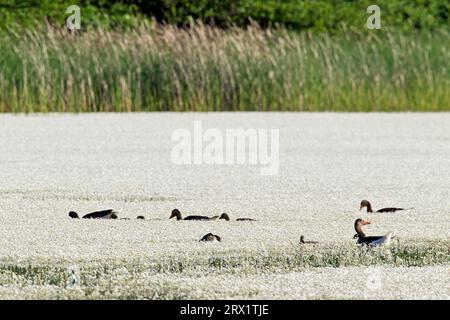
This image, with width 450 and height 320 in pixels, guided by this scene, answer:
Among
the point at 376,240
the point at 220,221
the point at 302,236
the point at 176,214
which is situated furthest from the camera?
the point at 176,214

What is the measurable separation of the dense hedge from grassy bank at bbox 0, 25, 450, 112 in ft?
16.2

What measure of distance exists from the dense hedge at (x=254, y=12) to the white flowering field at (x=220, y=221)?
9631 millimetres

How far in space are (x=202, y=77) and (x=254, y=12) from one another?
7536 mm

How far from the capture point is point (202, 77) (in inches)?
702

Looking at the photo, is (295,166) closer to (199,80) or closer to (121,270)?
(121,270)

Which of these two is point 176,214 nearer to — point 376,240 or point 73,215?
point 73,215

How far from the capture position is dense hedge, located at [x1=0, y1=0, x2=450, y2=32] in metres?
24.1

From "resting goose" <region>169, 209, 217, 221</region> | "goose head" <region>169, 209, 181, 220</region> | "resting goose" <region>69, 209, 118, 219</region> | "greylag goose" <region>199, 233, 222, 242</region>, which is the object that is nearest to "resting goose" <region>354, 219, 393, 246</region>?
"greylag goose" <region>199, 233, 222, 242</region>

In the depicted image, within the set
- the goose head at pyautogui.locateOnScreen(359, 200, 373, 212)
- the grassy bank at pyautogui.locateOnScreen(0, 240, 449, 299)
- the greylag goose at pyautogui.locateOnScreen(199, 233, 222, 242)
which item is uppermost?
the goose head at pyautogui.locateOnScreen(359, 200, 373, 212)

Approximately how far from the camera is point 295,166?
36.6 ft

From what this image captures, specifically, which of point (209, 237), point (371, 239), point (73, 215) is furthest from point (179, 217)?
point (371, 239)

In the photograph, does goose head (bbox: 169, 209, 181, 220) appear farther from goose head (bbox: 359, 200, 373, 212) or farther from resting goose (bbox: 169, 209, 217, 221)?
goose head (bbox: 359, 200, 373, 212)
